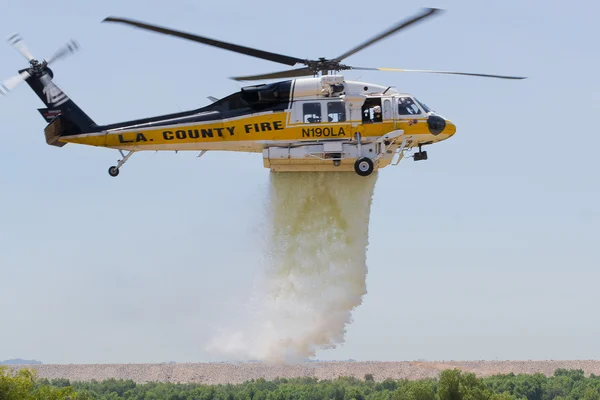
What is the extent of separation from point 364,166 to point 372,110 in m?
1.71

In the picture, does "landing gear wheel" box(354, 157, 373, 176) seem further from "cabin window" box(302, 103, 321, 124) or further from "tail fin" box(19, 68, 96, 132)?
"tail fin" box(19, 68, 96, 132)

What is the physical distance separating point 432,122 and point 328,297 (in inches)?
255

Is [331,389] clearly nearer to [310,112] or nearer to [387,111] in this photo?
[387,111]

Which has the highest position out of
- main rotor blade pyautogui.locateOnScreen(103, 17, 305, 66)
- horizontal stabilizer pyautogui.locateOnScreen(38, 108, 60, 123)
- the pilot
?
main rotor blade pyautogui.locateOnScreen(103, 17, 305, 66)

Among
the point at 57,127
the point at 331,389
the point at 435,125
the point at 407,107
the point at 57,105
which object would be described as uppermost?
the point at 331,389

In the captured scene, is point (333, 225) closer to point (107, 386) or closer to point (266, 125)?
point (266, 125)

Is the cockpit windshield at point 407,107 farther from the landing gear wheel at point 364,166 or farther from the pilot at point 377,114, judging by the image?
the landing gear wheel at point 364,166

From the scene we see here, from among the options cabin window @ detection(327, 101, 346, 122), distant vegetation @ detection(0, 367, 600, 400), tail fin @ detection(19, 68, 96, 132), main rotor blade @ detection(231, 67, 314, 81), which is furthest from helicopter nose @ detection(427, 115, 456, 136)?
distant vegetation @ detection(0, 367, 600, 400)

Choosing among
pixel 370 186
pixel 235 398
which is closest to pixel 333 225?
pixel 370 186

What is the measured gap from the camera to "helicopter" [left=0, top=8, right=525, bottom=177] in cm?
3306

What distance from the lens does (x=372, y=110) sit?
33281 mm

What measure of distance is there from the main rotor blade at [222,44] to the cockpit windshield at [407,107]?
315 cm

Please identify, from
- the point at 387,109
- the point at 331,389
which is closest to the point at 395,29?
the point at 387,109

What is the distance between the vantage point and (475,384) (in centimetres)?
7612
